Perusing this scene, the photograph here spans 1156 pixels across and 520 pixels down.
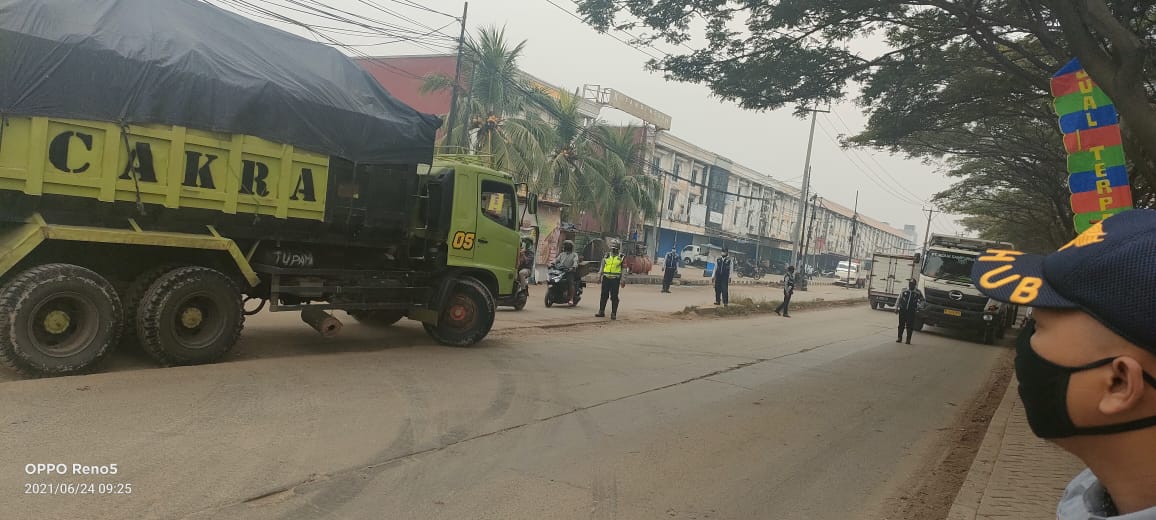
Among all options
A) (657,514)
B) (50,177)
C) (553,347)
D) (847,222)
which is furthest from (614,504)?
(847,222)

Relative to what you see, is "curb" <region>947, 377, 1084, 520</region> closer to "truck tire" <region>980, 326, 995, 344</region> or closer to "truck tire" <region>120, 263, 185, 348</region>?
"truck tire" <region>120, 263, 185, 348</region>

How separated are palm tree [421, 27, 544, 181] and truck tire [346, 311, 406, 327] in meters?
11.8

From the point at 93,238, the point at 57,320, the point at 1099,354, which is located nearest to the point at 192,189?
the point at 93,238

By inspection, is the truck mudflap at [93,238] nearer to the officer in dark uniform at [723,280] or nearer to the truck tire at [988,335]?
the officer in dark uniform at [723,280]

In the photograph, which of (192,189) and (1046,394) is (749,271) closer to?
(192,189)

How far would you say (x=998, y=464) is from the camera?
18.0ft

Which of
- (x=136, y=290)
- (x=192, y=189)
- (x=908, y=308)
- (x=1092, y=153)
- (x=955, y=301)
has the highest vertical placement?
(x=1092, y=153)

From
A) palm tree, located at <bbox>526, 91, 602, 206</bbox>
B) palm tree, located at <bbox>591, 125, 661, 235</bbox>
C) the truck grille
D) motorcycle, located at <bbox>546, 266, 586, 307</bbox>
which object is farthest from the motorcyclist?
palm tree, located at <bbox>591, 125, 661, 235</bbox>

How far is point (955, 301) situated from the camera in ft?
61.1

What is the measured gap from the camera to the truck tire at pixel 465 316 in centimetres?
973

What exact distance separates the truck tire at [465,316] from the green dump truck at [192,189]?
5.0 inches

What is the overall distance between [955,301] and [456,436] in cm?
1709

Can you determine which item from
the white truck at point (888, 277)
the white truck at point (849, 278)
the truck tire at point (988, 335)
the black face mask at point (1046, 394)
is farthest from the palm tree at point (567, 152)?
the white truck at point (849, 278)

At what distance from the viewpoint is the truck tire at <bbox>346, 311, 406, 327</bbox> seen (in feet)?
35.0
